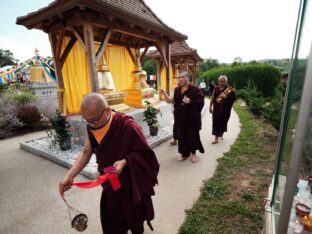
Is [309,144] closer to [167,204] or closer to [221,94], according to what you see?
[167,204]

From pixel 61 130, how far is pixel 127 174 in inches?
137

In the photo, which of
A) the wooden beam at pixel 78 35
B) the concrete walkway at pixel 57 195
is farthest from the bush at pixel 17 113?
the wooden beam at pixel 78 35

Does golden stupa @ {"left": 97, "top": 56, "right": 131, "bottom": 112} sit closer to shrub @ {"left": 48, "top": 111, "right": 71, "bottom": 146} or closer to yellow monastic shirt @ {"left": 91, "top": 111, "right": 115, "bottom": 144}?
shrub @ {"left": 48, "top": 111, "right": 71, "bottom": 146}

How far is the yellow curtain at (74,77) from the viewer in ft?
19.3

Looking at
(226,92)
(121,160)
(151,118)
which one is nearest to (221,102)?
(226,92)

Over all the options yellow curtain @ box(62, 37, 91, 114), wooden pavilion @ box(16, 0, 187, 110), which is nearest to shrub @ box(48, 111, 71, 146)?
wooden pavilion @ box(16, 0, 187, 110)

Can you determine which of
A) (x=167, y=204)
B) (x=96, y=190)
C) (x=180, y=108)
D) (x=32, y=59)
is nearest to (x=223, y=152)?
(x=180, y=108)

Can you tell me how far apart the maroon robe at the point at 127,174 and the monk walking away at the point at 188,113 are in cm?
231

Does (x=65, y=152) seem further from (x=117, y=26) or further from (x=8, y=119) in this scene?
(x=8, y=119)

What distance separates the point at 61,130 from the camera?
4.59m

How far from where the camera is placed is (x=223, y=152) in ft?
15.8

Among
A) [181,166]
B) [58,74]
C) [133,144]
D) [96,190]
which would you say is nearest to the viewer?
[133,144]

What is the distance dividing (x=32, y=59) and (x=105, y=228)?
16.2m

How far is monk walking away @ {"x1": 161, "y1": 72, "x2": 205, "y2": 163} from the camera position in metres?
3.96
